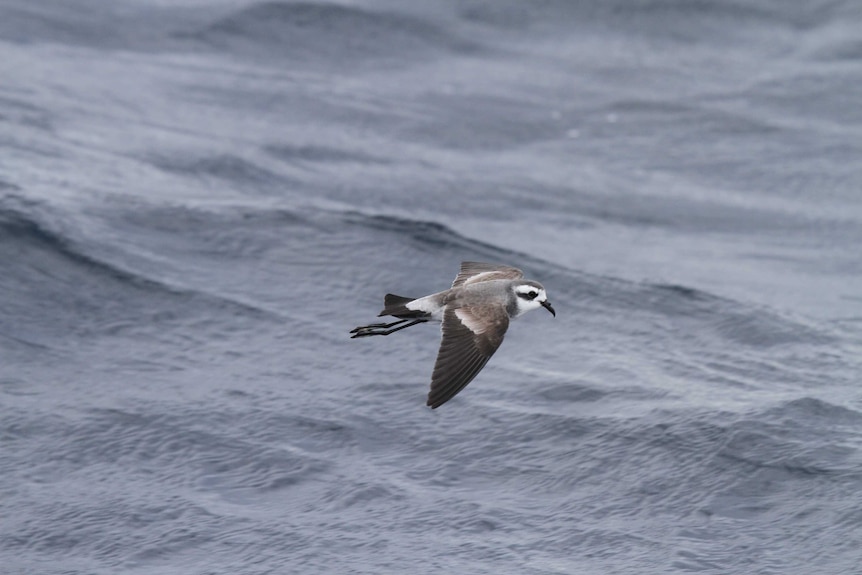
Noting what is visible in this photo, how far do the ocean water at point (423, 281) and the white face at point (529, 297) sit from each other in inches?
70.1

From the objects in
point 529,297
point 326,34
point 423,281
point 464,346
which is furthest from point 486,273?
point 326,34

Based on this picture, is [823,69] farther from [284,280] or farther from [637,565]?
[637,565]

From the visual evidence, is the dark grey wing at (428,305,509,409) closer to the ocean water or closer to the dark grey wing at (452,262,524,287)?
the dark grey wing at (452,262,524,287)

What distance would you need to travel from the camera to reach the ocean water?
10367mm

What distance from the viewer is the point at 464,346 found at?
9.27 meters

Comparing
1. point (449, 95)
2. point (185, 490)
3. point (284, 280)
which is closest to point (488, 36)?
point (449, 95)

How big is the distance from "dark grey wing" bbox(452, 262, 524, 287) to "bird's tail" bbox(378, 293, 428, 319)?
855 millimetres

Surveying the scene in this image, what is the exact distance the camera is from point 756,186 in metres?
19.2

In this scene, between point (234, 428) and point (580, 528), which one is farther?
point (234, 428)

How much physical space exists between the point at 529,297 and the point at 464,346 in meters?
0.89

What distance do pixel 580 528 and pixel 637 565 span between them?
719 millimetres

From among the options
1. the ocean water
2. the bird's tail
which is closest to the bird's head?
the bird's tail

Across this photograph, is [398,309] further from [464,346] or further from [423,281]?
[423,281]

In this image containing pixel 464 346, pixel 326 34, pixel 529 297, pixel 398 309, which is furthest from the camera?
pixel 326 34
